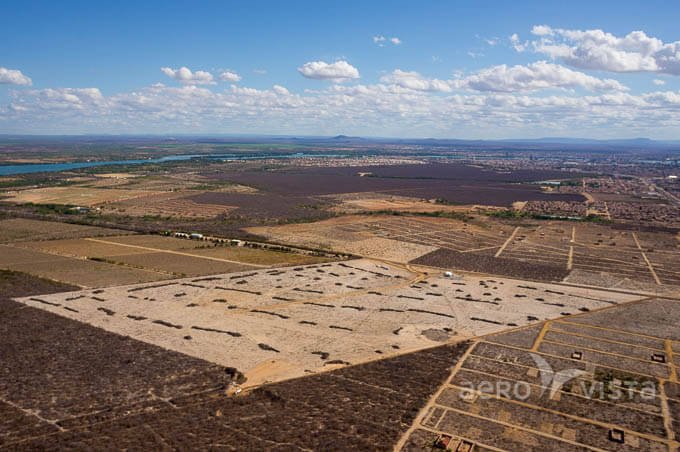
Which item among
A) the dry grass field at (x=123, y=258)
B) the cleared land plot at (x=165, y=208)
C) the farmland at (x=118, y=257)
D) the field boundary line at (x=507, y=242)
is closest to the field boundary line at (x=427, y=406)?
the dry grass field at (x=123, y=258)

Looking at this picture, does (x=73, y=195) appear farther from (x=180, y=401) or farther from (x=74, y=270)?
(x=180, y=401)

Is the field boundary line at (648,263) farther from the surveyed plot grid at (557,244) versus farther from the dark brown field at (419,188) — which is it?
the dark brown field at (419,188)

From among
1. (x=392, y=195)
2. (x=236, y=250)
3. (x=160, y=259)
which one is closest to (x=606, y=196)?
(x=392, y=195)

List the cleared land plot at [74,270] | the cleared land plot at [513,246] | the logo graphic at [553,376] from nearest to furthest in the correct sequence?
the logo graphic at [553,376]
the cleared land plot at [74,270]
the cleared land plot at [513,246]

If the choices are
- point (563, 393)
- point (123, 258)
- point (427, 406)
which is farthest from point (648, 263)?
point (123, 258)

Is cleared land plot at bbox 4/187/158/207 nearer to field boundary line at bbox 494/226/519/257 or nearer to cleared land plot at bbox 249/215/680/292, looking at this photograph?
cleared land plot at bbox 249/215/680/292

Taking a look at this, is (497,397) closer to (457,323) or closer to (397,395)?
(397,395)
